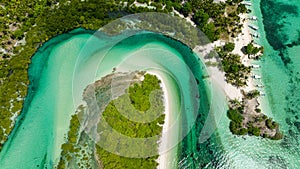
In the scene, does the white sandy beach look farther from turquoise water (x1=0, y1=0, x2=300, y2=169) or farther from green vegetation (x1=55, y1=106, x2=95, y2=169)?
green vegetation (x1=55, y1=106, x2=95, y2=169)

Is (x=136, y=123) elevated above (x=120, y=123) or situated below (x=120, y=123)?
below

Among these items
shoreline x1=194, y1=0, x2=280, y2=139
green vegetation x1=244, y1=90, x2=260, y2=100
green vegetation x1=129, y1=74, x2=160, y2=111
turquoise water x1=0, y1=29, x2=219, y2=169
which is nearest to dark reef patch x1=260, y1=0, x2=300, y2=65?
shoreline x1=194, y1=0, x2=280, y2=139

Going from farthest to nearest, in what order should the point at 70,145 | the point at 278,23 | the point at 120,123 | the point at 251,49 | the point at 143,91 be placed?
the point at 278,23 < the point at 251,49 < the point at 143,91 < the point at 120,123 < the point at 70,145

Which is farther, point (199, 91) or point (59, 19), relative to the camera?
point (59, 19)

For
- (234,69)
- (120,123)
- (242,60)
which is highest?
(120,123)

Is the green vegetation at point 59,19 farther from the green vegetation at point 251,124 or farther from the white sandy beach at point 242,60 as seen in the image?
the green vegetation at point 251,124

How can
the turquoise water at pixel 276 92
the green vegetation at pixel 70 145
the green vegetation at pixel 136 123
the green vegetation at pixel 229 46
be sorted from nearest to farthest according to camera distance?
the green vegetation at pixel 136 123 → the green vegetation at pixel 70 145 → the turquoise water at pixel 276 92 → the green vegetation at pixel 229 46

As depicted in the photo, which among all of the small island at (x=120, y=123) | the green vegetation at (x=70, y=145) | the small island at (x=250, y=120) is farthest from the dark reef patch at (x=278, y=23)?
the green vegetation at (x=70, y=145)

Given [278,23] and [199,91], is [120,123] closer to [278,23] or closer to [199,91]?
[199,91]

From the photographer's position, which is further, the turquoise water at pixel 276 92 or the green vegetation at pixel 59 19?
the green vegetation at pixel 59 19

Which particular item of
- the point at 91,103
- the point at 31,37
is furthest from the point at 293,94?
the point at 31,37

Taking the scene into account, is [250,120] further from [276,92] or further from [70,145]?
[70,145]

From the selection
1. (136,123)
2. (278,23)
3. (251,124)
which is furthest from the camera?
(278,23)

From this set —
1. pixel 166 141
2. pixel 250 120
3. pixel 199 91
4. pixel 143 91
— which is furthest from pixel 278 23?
pixel 166 141
